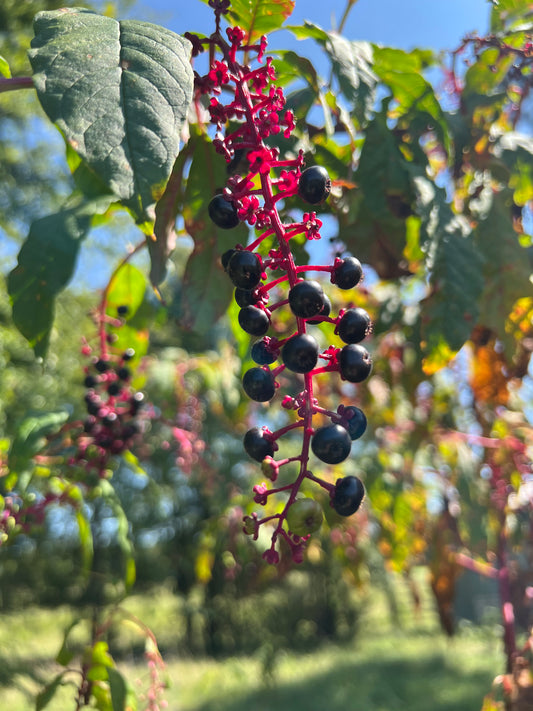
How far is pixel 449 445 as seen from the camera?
8.00 ft

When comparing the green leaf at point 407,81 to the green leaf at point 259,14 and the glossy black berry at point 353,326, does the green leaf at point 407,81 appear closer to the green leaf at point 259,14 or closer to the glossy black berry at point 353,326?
the green leaf at point 259,14

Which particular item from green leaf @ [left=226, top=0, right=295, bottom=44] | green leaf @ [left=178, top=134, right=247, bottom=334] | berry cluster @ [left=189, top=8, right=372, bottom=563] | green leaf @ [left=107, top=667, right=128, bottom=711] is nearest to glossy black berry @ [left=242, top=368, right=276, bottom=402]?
berry cluster @ [left=189, top=8, right=372, bottom=563]

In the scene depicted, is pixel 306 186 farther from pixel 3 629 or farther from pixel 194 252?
pixel 3 629

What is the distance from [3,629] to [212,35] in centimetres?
1449

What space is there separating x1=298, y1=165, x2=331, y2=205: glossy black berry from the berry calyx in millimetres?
366

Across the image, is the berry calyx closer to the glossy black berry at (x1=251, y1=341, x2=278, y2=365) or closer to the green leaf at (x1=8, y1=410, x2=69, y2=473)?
the glossy black berry at (x1=251, y1=341, x2=278, y2=365)

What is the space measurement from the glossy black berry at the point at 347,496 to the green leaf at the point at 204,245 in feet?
1.76

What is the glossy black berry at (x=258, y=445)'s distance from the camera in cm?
68

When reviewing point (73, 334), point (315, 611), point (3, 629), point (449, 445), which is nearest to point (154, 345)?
point (73, 334)

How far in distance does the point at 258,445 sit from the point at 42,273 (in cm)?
39

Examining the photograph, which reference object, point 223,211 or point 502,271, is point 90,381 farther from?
point 502,271

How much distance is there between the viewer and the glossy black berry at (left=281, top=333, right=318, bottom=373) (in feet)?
2.06

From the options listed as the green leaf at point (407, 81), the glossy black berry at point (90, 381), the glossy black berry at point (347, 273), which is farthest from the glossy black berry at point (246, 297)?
the glossy black berry at point (90, 381)

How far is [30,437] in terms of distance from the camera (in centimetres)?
118
